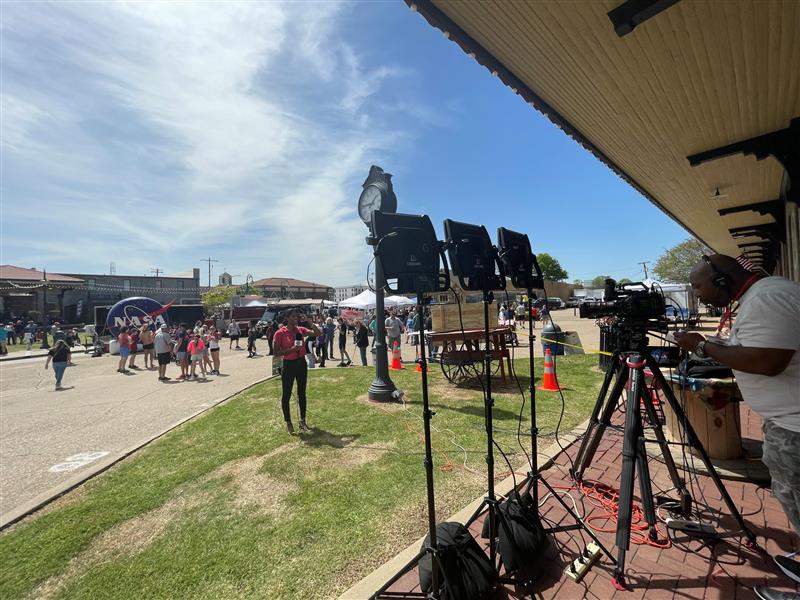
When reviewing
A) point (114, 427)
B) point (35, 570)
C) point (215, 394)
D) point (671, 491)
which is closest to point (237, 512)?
point (35, 570)

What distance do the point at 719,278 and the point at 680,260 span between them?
51811 millimetres

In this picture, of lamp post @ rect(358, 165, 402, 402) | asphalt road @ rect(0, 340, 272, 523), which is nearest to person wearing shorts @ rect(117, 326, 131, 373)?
asphalt road @ rect(0, 340, 272, 523)

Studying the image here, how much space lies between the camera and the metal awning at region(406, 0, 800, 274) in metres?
2.44

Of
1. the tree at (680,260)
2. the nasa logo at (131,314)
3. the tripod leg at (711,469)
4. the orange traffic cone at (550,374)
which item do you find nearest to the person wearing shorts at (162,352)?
the nasa logo at (131,314)

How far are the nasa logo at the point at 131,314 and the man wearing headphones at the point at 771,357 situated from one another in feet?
83.1

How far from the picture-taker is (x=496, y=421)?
5.66 metres

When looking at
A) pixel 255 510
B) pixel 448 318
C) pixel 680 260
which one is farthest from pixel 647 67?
pixel 680 260

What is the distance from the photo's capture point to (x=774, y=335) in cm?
183

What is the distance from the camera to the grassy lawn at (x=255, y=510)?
2.73 metres

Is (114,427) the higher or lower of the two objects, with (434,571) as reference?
lower

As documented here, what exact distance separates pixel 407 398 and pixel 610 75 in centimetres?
606

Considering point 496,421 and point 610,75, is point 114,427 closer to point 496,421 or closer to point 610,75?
point 496,421

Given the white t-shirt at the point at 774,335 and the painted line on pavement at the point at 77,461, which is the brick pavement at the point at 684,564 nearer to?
the white t-shirt at the point at 774,335

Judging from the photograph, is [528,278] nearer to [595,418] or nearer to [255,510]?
[595,418]
